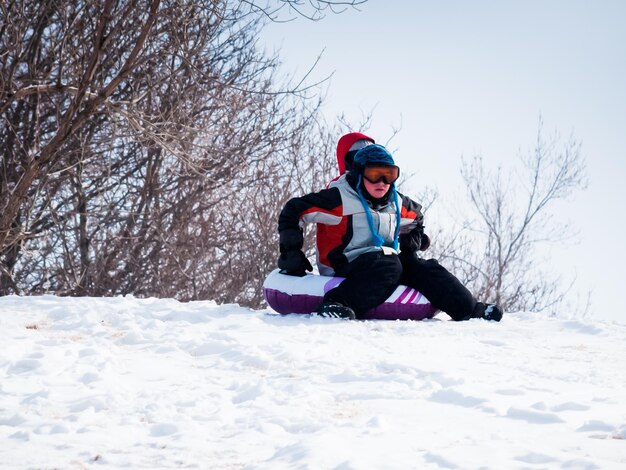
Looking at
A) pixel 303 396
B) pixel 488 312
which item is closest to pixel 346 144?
pixel 488 312

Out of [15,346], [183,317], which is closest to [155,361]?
[15,346]

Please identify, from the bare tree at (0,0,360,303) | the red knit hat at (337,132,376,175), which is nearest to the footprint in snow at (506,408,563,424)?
the red knit hat at (337,132,376,175)

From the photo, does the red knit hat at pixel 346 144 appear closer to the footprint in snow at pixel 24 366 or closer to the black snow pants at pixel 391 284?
the black snow pants at pixel 391 284

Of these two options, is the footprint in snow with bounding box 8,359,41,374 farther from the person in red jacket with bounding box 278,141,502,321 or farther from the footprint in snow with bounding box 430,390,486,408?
the person in red jacket with bounding box 278,141,502,321

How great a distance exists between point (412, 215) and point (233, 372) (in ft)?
9.42

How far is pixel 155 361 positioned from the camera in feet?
11.4

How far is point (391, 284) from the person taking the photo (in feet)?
16.9

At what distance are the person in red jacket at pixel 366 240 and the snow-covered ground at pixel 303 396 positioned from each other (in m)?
0.75

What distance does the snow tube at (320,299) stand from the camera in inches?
206

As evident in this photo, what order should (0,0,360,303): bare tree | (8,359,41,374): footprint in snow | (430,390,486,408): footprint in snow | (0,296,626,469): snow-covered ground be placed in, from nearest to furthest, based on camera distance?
(0,296,626,469): snow-covered ground
(430,390,486,408): footprint in snow
(8,359,41,374): footprint in snow
(0,0,360,303): bare tree

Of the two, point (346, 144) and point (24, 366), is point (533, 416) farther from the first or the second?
point (346, 144)

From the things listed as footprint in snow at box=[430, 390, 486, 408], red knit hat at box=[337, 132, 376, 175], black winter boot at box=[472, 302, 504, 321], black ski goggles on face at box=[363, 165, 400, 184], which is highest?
red knit hat at box=[337, 132, 376, 175]

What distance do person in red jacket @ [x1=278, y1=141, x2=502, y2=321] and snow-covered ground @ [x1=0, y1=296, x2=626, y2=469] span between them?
2.45 ft

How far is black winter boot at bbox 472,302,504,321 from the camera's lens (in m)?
5.24
